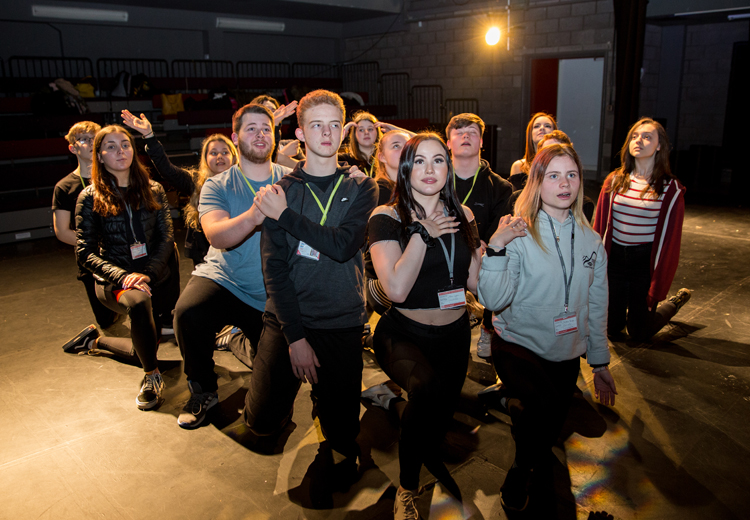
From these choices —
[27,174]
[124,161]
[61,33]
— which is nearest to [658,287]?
[124,161]

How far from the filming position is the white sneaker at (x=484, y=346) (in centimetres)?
331

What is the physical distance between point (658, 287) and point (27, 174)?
7.59 meters

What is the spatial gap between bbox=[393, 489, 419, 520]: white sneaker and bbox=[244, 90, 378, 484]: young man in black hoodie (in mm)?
337

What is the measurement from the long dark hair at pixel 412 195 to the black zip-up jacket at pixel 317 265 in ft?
0.54

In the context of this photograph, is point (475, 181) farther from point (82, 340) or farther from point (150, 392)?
point (82, 340)

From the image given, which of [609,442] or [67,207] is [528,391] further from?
[67,207]

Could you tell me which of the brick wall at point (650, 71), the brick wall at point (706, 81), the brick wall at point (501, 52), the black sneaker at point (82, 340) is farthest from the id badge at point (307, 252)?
the brick wall at point (706, 81)

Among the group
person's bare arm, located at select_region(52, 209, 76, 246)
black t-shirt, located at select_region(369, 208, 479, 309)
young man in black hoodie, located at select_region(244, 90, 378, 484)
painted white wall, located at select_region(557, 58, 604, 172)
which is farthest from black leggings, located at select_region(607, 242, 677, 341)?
painted white wall, located at select_region(557, 58, 604, 172)

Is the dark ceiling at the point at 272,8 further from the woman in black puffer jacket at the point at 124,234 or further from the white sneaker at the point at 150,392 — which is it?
the white sneaker at the point at 150,392

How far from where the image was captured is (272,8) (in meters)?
11.3

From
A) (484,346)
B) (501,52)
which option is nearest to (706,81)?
(501,52)

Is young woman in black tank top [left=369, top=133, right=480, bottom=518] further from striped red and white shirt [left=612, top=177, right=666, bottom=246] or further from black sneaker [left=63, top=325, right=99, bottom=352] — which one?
black sneaker [left=63, top=325, right=99, bottom=352]

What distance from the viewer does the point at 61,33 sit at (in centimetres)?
1027

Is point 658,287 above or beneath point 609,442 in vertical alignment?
above
